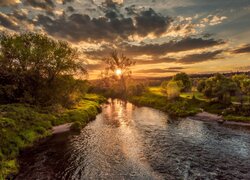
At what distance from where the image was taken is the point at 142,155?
32.8 meters

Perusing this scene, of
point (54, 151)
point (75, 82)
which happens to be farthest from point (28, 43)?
point (54, 151)

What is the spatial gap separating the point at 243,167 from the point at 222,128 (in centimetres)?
2413

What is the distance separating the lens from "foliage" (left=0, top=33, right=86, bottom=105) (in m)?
56.9

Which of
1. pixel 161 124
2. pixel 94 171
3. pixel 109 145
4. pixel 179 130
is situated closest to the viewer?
pixel 94 171

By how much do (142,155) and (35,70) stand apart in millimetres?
43532

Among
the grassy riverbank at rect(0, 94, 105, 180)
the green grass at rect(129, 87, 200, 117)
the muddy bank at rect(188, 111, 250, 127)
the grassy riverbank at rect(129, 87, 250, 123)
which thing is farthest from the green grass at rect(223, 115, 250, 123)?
the grassy riverbank at rect(0, 94, 105, 180)

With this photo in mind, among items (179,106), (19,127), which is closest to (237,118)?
(179,106)

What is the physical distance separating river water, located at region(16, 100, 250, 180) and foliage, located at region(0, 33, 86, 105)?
68.6 feet

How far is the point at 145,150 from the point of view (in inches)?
1380

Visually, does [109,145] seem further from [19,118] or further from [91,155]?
[19,118]

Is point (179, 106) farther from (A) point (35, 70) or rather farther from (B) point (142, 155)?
(A) point (35, 70)

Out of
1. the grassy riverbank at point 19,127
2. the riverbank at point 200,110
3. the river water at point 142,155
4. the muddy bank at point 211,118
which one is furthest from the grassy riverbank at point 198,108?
the grassy riverbank at point 19,127

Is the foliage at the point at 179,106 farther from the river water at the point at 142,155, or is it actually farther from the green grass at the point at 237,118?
the river water at the point at 142,155

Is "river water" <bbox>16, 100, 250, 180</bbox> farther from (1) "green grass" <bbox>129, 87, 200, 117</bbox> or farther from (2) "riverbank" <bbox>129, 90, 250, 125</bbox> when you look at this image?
(1) "green grass" <bbox>129, 87, 200, 117</bbox>
